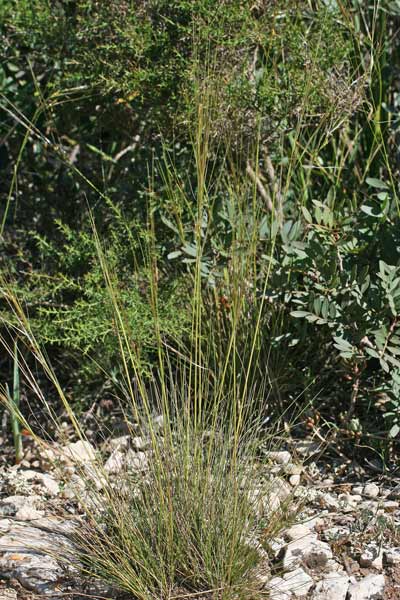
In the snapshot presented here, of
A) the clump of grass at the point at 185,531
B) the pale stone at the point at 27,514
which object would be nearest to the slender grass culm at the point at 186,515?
the clump of grass at the point at 185,531

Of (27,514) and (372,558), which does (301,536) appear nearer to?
(372,558)

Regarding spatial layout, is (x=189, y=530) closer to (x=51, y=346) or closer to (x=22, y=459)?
(x=22, y=459)

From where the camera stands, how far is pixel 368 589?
268 centimetres

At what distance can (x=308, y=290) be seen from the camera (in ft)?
11.2

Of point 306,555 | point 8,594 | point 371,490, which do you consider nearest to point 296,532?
point 306,555

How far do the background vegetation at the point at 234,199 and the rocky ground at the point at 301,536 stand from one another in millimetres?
215

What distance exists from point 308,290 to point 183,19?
117cm

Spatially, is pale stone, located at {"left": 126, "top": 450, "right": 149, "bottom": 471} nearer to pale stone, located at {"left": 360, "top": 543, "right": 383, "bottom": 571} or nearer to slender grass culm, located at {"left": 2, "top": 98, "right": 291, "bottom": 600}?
slender grass culm, located at {"left": 2, "top": 98, "right": 291, "bottom": 600}

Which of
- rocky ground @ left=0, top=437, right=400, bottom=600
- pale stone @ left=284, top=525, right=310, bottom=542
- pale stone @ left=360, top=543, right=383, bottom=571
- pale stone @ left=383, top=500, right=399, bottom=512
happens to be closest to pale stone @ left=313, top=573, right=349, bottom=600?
rocky ground @ left=0, top=437, right=400, bottom=600

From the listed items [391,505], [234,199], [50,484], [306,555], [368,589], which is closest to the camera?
[368,589]

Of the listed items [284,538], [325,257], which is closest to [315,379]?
[325,257]

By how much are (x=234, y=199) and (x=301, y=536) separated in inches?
47.4

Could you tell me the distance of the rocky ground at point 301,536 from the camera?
2701 mm

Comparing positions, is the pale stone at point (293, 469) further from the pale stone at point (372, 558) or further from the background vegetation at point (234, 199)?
the pale stone at point (372, 558)
